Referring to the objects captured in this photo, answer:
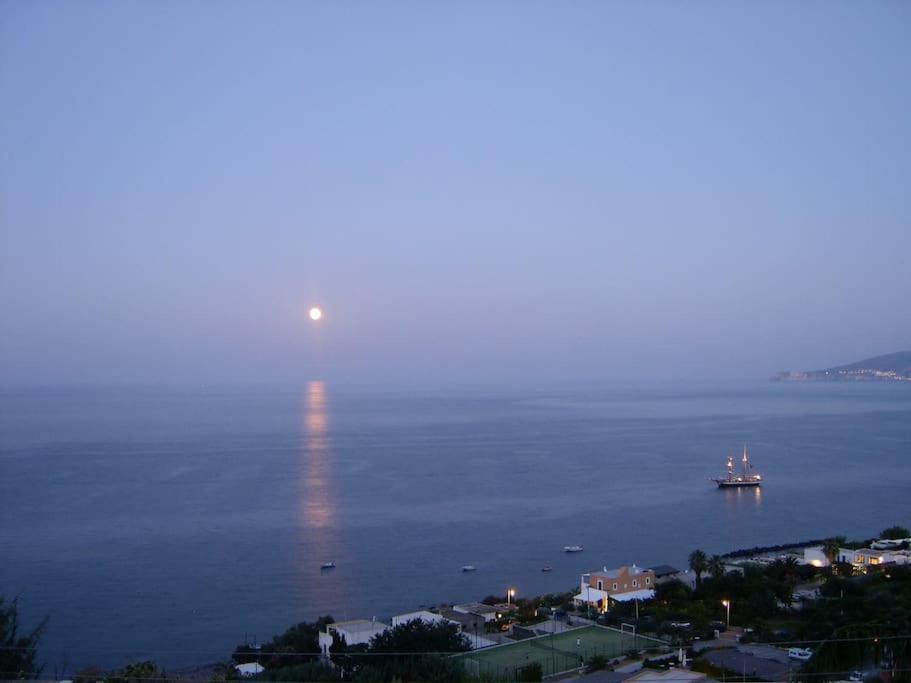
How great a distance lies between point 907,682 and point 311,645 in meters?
5.00

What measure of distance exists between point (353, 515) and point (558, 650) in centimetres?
957

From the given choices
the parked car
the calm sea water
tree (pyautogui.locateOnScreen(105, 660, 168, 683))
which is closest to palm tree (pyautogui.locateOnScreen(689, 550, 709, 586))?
the calm sea water

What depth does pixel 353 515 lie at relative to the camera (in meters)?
15.2

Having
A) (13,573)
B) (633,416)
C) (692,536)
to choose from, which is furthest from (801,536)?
(633,416)

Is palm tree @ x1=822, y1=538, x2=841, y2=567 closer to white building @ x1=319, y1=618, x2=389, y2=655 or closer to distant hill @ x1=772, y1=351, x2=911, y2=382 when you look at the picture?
white building @ x1=319, y1=618, x2=389, y2=655

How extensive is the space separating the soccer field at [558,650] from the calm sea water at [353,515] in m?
3.25

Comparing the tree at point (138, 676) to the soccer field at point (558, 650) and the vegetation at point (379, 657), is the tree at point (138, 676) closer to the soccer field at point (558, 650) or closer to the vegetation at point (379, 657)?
the vegetation at point (379, 657)

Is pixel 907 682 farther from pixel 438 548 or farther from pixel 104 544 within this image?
pixel 104 544

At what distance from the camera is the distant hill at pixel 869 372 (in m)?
99.8

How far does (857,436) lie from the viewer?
3028 cm

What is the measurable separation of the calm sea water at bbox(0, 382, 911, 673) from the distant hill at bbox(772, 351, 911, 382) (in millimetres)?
77004

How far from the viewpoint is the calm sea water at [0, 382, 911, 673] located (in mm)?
9953

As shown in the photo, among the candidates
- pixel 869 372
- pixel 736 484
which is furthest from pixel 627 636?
pixel 869 372

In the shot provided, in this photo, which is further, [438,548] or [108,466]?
[108,466]
